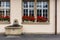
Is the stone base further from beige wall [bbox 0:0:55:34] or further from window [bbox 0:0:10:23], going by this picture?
window [bbox 0:0:10:23]

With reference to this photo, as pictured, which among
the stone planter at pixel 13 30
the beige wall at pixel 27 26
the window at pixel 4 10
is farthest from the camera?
the window at pixel 4 10

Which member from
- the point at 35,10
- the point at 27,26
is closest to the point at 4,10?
the point at 27,26

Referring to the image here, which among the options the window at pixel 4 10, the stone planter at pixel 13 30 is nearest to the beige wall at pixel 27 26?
the window at pixel 4 10

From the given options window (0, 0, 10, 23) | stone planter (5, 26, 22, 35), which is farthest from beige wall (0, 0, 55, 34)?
stone planter (5, 26, 22, 35)

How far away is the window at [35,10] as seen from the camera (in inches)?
596

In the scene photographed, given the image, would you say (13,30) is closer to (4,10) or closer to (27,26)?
(27,26)

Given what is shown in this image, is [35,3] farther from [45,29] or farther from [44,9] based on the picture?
[45,29]

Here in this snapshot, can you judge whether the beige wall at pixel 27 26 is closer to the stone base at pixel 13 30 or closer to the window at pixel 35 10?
the window at pixel 35 10

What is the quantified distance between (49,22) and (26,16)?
5.97 ft

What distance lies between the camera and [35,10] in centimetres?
1521

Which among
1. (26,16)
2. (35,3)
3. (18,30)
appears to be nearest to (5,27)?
(18,30)

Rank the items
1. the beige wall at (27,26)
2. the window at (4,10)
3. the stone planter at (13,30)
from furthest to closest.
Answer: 1. the window at (4,10)
2. the beige wall at (27,26)
3. the stone planter at (13,30)

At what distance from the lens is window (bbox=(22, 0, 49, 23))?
15136 mm

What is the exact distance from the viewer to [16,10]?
587 inches
